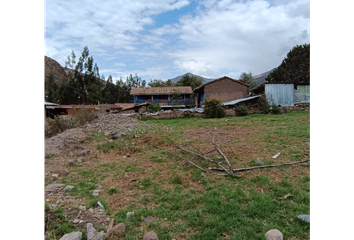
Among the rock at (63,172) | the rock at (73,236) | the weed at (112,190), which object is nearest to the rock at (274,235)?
the rock at (73,236)

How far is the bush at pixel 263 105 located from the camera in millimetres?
18281

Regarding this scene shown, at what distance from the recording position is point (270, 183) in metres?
4.06

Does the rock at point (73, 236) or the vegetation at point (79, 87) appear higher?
the vegetation at point (79, 87)

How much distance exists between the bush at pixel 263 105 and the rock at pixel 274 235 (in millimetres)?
17334

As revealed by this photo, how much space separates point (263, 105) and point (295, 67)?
1873 cm

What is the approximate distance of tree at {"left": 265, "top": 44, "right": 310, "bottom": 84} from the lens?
98.1 feet

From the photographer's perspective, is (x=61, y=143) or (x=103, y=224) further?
Result: (x=61, y=143)

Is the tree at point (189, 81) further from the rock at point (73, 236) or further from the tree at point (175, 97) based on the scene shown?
the rock at point (73, 236)
